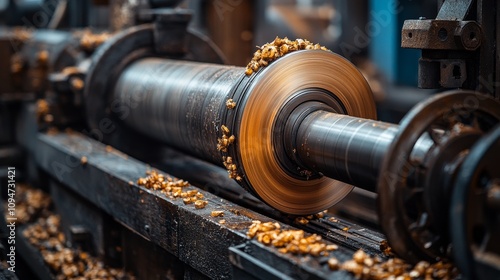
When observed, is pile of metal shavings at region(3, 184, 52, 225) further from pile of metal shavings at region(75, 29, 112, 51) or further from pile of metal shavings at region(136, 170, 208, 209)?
pile of metal shavings at region(136, 170, 208, 209)

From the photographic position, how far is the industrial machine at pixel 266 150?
176 cm

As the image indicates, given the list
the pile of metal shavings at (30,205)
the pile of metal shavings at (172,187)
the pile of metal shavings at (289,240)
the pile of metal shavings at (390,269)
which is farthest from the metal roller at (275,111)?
the pile of metal shavings at (30,205)

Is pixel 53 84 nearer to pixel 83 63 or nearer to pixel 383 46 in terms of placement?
pixel 83 63

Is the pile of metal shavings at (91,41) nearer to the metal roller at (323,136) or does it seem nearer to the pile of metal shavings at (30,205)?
the pile of metal shavings at (30,205)

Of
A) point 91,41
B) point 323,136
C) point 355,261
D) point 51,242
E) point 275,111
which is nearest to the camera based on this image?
point 355,261

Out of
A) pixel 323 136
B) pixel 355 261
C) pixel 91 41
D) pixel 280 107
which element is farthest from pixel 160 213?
pixel 91 41

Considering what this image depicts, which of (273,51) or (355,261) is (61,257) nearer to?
(273,51)

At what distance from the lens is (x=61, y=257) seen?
331 centimetres

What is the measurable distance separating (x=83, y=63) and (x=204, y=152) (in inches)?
65.8

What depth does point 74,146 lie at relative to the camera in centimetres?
354

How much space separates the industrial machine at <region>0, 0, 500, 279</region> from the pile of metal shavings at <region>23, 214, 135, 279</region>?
2.0 inches

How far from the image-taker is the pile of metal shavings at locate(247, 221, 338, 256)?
1875 mm

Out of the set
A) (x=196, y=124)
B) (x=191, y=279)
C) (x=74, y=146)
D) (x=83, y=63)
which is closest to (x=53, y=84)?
(x=83, y=63)

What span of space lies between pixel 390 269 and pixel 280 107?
0.70 m
